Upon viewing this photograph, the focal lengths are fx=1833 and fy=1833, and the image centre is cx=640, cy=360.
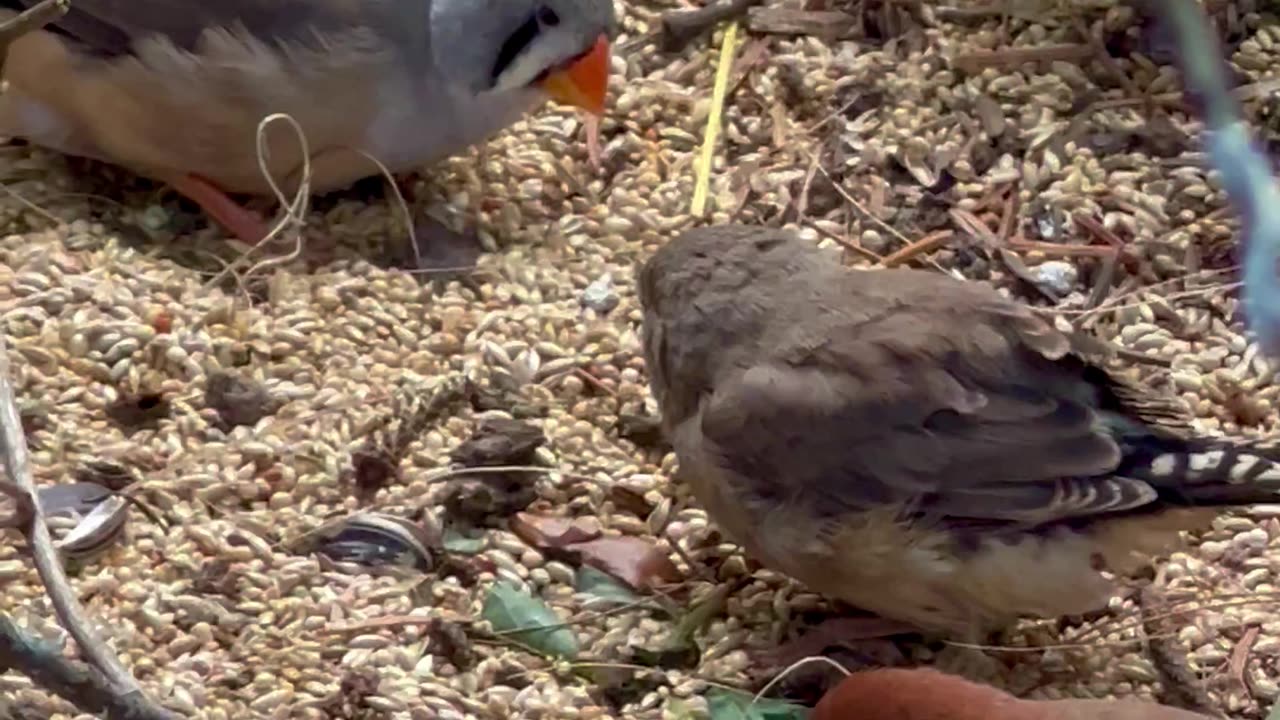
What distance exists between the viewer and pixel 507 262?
128 inches

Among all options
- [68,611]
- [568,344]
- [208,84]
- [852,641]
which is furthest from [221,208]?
[68,611]

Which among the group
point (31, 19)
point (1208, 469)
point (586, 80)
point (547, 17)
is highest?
point (31, 19)

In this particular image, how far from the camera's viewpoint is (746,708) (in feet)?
7.80

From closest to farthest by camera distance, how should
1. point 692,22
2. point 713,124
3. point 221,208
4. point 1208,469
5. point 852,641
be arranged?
point 1208,469 < point 852,641 < point 221,208 < point 713,124 < point 692,22

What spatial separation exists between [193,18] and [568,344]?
0.88 meters

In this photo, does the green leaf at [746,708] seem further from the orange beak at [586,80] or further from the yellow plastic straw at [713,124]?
the orange beak at [586,80]

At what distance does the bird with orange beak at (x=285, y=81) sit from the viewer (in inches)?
126

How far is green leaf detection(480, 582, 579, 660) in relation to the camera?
2.46 meters

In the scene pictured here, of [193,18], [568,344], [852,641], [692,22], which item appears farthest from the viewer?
[692,22]

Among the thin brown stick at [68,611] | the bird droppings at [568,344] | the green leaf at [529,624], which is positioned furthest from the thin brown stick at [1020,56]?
the thin brown stick at [68,611]

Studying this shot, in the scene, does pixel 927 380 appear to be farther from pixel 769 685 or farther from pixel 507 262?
pixel 507 262

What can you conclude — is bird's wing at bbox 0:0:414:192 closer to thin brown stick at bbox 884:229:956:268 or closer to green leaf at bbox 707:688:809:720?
thin brown stick at bbox 884:229:956:268

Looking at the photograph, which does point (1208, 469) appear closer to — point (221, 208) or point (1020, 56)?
point (1020, 56)

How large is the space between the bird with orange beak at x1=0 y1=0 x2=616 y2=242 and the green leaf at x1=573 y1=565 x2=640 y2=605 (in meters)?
1.06
